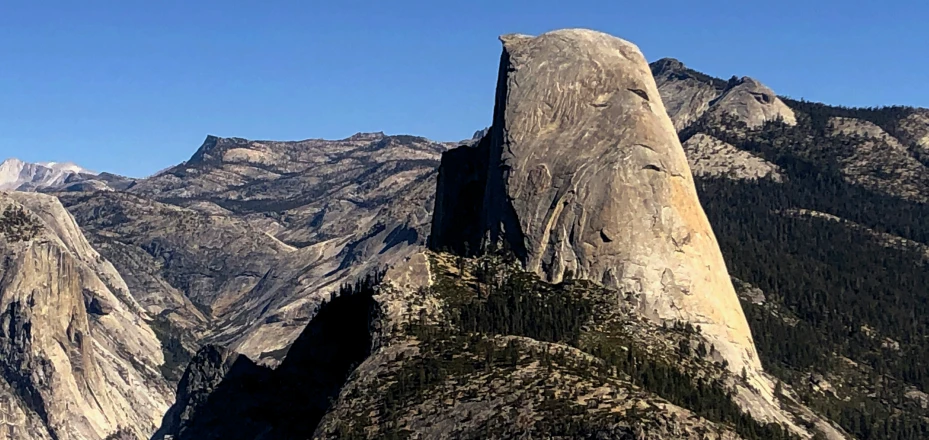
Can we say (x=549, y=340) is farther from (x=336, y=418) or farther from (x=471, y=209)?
(x=471, y=209)

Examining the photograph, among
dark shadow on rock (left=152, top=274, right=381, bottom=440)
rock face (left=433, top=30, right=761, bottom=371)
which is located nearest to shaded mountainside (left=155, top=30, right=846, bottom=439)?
rock face (left=433, top=30, right=761, bottom=371)

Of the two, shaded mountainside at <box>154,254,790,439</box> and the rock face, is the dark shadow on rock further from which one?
the rock face

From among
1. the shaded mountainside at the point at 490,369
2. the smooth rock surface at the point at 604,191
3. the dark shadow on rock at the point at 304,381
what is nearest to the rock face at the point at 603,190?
the smooth rock surface at the point at 604,191

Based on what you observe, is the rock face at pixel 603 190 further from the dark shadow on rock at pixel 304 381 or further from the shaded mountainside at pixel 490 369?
the dark shadow on rock at pixel 304 381

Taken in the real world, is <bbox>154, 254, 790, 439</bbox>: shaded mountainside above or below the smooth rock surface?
below

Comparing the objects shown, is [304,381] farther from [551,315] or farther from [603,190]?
[603,190]

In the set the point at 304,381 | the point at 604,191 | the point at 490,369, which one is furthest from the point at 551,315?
the point at 304,381

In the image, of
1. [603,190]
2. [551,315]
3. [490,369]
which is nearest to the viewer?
[490,369]

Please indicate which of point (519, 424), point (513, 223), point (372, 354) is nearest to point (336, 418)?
point (372, 354)
